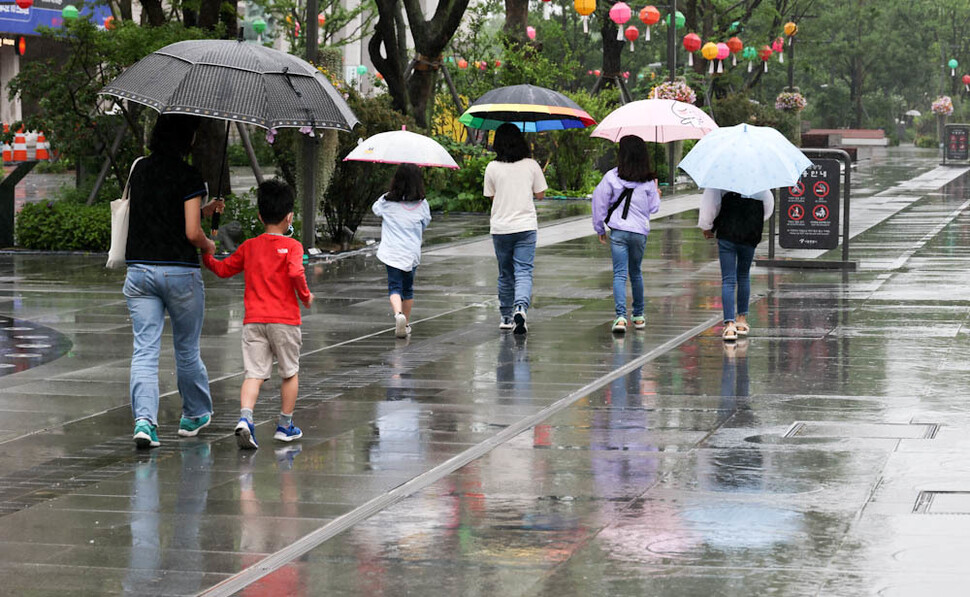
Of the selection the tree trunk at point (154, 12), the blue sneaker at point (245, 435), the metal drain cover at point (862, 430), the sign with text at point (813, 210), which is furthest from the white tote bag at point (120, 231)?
the tree trunk at point (154, 12)

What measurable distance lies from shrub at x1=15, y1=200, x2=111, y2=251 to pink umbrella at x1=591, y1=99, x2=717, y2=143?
8446 millimetres

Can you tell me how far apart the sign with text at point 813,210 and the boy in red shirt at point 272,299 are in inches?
425

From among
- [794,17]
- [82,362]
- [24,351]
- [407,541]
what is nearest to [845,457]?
[407,541]

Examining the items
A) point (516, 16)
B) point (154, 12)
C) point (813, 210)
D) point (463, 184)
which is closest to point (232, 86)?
point (813, 210)

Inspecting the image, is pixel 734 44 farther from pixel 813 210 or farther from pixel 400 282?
pixel 400 282

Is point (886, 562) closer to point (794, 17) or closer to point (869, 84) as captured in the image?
point (794, 17)

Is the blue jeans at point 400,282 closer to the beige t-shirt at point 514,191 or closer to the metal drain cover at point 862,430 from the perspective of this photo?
the beige t-shirt at point 514,191

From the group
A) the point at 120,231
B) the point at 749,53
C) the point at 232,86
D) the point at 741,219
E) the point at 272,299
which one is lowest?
the point at 272,299

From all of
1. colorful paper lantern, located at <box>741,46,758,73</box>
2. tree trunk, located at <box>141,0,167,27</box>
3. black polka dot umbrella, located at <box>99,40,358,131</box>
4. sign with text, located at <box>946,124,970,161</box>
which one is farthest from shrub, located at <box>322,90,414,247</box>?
colorful paper lantern, located at <box>741,46,758,73</box>

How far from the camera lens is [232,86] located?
28.2 ft

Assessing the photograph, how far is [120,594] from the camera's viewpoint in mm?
5500

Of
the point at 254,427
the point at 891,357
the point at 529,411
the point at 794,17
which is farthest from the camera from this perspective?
the point at 794,17

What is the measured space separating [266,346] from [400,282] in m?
4.49

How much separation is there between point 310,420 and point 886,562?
413 cm
